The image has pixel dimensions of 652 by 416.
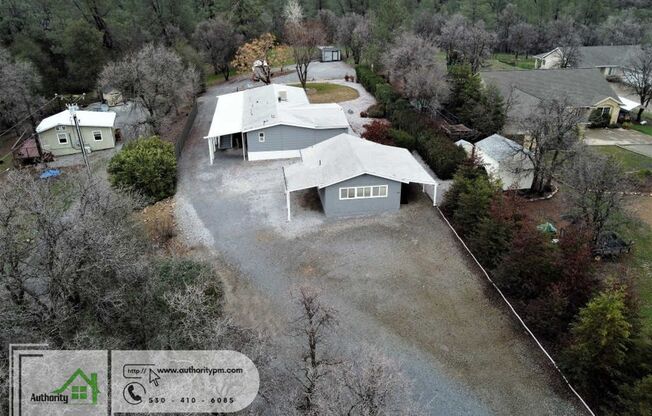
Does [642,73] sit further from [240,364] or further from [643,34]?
[240,364]

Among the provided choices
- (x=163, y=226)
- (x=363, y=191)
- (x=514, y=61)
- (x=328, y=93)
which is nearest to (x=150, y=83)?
(x=163, y=226)

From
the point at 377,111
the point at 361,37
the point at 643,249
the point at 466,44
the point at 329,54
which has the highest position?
the point at 361,37

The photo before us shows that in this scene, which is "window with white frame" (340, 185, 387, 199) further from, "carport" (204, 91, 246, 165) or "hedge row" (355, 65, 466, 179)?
"carport" (204, 91, 246, 165)

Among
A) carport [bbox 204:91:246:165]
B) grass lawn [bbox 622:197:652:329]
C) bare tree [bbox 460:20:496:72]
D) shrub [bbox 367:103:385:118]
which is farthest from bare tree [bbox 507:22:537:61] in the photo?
grass lawn [bbox 622:197:652:329]

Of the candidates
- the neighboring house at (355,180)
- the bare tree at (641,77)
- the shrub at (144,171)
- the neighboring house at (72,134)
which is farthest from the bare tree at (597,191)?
the neighboring house at (72,134)

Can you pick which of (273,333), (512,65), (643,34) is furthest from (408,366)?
(643,34)

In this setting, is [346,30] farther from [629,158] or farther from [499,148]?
[499,148]
